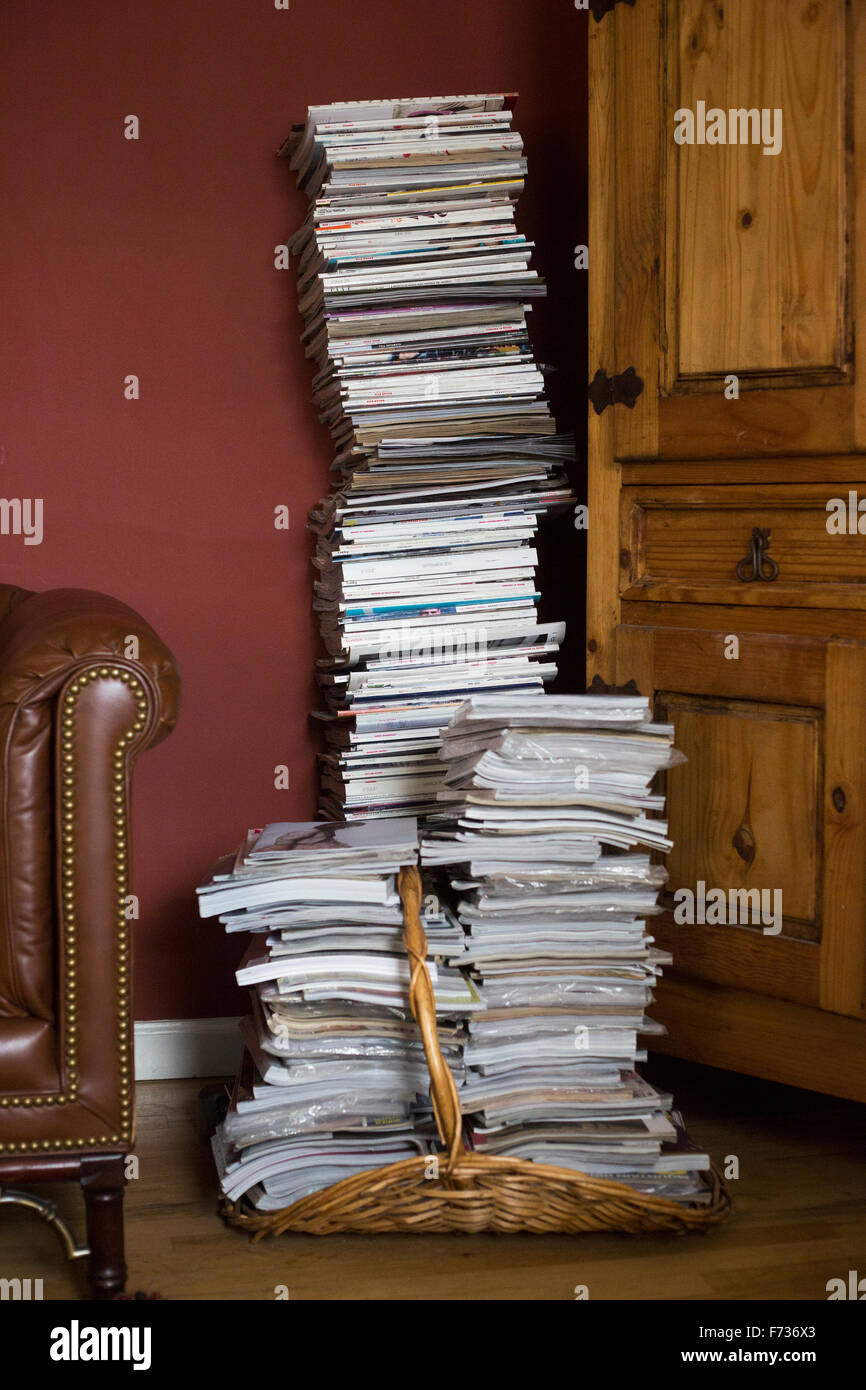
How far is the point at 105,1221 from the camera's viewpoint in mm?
1642

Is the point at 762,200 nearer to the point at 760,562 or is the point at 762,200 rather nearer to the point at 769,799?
the point at 760,562

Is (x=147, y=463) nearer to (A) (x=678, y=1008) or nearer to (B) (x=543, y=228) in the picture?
(B) (x=543, y=228)

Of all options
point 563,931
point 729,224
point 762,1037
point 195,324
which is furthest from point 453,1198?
point 195,324

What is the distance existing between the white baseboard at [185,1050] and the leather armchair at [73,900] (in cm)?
83

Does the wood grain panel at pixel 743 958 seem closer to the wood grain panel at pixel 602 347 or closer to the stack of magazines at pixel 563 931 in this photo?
the stack of magazines at pixel 563 931

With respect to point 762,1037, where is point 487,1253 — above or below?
below

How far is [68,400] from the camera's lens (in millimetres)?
2408

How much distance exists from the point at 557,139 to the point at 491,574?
0.89 m

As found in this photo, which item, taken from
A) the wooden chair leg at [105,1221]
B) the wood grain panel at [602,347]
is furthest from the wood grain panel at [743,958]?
the wooden chair leg at [105,1221]

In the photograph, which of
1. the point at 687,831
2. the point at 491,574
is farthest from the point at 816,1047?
the point at 491,574

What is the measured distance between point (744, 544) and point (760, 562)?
0.04m

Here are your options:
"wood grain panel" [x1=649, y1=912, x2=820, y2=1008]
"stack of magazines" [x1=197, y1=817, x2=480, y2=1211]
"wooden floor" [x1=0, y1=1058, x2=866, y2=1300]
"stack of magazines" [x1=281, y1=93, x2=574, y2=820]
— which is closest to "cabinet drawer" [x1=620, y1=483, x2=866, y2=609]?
"stack of magazines" [x1=281, y1=93, x2=574, y2=820]

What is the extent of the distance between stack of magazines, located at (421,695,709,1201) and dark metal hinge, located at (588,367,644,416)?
51 centimetres

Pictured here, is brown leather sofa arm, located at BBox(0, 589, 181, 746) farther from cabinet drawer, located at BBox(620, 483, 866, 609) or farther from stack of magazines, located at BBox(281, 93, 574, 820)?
cabinet drawer, located at BBox(620, 483, 866, 609)
